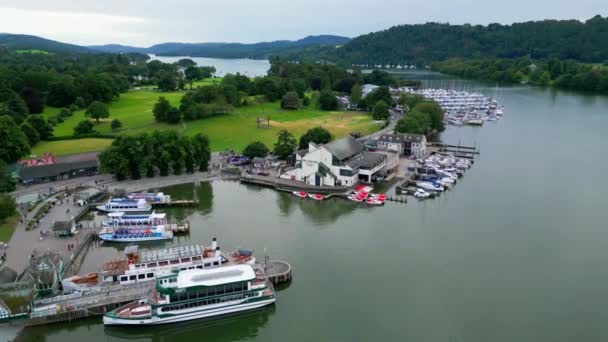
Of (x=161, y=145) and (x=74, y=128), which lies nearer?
(x=161, y=145)

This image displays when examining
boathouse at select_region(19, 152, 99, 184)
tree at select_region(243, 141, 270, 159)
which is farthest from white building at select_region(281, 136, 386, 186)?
boathouse at select_region(19, 152, 99, 184)

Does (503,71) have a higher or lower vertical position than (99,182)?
higher

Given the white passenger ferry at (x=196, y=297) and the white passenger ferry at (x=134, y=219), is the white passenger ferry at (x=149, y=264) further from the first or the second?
the white passenger ferry at (x=134, y=219)

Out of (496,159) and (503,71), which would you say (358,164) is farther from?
(503,71)

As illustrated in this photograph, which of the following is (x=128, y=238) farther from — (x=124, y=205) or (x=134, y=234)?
(x=124, y=205)

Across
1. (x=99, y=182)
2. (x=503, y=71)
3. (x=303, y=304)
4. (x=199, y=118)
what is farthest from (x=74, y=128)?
(x=503, y=71)

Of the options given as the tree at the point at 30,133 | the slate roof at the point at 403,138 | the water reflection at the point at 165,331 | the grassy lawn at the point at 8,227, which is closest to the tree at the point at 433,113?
the slate roof at the point at 403,138

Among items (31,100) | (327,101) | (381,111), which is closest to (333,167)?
(381,111)
